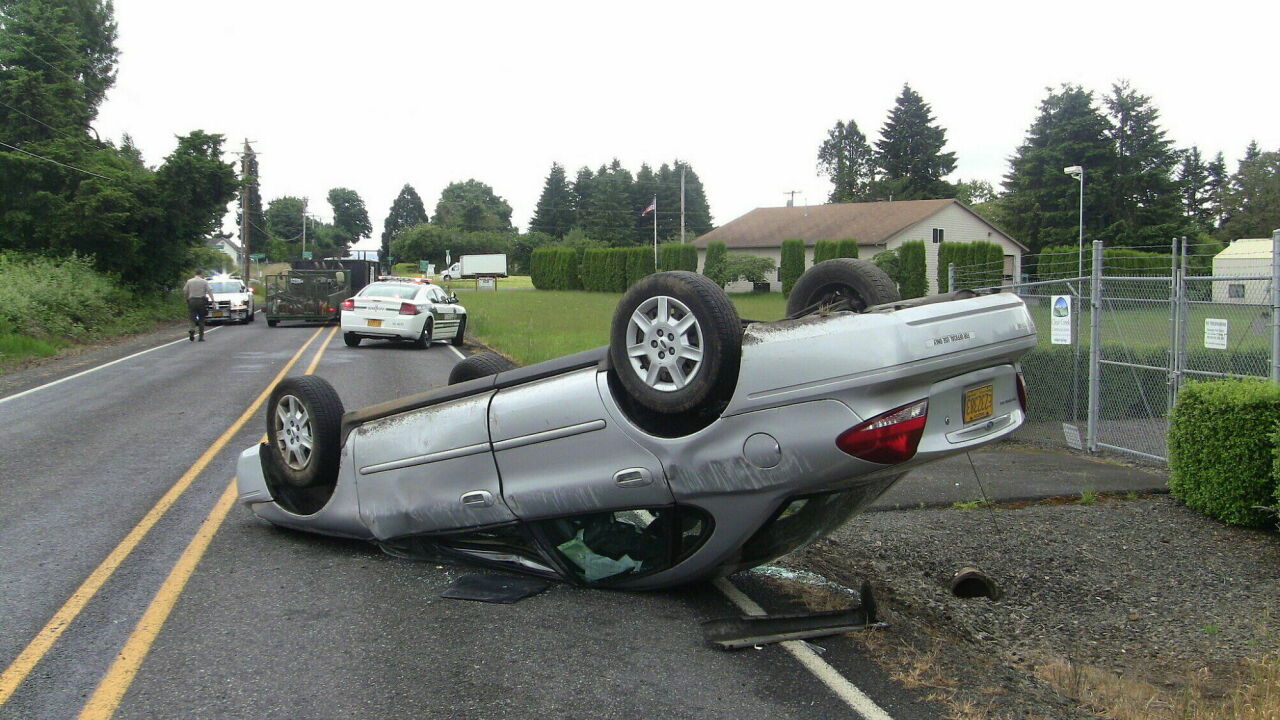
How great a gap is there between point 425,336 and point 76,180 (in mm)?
16339

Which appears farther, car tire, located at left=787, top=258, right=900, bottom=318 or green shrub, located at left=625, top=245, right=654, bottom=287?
green shrub, located at left=625, top=245, right=654, bottom=287

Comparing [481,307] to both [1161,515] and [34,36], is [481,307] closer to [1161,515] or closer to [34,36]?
[34,36]

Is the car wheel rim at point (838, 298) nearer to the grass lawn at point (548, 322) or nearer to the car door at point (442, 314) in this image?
the grass lawn at point (548, 322)

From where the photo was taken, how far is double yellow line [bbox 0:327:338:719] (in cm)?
422

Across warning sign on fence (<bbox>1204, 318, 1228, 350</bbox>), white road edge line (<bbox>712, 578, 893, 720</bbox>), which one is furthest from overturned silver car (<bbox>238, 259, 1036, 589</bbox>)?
warning sign on fence (<bbox>1204, 318, 1228, 350</bbox>)

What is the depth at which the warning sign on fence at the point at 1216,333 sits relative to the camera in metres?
9.02

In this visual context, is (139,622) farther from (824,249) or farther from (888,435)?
(824,249)

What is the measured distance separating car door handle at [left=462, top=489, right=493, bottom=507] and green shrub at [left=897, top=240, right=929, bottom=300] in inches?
1559

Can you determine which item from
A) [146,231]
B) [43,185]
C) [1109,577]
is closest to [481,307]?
[146,231]

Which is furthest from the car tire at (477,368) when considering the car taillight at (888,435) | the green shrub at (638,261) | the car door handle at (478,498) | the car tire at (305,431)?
the green shrub at (638,261)

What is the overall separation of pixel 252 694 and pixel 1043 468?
306 inches

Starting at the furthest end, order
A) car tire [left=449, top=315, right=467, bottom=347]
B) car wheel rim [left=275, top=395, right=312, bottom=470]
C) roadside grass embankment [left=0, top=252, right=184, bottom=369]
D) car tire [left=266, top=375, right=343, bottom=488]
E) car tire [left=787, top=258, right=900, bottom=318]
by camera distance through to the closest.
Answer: car tire [left=449, top=315, right=467, bottom=347], roadside grass embankment [left=0, top=252, right=184, bottom=369], car wheel rim [left=275, top=395, right=312, bottom=470], car tire [left=266, top=375, right=343, bottom=488], car tire [left=787, top=258, right=900, bottom=318]

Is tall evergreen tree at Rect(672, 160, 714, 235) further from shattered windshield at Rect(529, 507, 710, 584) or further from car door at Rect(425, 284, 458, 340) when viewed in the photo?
shattered windshield at Rect(529, 507, 710, 584)

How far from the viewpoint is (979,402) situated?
4.68 meters
